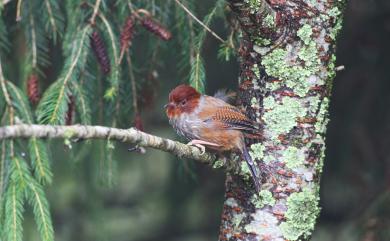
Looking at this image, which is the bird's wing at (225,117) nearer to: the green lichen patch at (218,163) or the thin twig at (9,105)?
the green lichen patch at (218,163)

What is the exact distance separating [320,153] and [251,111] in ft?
0.94

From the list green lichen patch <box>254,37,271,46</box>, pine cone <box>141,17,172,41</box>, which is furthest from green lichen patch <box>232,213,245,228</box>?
pine cone <box>141,17,172,41</box>

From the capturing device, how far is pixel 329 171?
165 inches

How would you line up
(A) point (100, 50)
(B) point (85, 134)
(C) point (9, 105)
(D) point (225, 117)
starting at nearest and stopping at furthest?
(B) point (85, 134)
(C) point (9, 105)
(A) point (100, 50)
(D) point (225, 117)

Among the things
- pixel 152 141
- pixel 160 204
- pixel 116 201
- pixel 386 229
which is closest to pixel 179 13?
pixel 152 141

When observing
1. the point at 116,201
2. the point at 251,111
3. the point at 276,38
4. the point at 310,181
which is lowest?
the point at 116,201

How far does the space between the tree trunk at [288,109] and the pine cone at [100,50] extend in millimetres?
531

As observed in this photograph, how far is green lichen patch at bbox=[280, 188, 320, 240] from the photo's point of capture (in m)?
2.63

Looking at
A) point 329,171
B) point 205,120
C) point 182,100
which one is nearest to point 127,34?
point 182,100

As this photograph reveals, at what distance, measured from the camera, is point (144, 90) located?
3.15m

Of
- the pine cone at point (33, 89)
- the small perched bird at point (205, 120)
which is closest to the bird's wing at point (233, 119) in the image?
the small perched bird at point (205, 120)

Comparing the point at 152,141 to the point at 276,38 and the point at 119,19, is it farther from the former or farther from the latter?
the point at 119,19

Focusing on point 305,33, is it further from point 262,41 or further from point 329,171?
point 329,171

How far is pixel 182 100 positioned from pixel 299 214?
688mm
